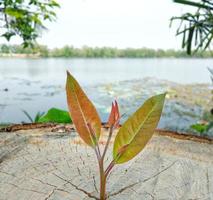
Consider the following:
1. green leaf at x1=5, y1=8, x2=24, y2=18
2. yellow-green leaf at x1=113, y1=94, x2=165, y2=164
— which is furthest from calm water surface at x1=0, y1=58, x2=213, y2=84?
yellow-green leaf at x1=113, y1=94, x2=165, y2=164

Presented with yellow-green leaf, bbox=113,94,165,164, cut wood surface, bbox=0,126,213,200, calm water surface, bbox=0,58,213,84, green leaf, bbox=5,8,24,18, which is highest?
green leaf, bbox=5,8,24,18

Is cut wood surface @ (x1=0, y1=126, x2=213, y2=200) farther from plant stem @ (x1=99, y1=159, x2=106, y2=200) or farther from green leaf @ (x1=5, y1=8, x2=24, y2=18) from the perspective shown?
green leaf @ (x1=5, y1=8, x2=24, y2=18)

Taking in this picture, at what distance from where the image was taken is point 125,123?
565 mm

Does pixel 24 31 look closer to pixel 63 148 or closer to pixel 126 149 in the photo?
Result: pixel 63 148

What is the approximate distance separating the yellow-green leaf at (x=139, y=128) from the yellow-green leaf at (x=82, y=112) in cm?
5

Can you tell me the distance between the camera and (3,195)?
646 mm

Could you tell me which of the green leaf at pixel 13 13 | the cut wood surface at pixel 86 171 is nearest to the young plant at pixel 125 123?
the cut wood surface at pixel 86 171

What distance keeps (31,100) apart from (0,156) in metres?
4.63

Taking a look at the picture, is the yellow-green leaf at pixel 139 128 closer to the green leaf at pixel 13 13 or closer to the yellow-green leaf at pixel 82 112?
the yellow-green leaf at pixel 82 112

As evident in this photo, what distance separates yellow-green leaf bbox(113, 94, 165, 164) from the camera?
0.56 metres

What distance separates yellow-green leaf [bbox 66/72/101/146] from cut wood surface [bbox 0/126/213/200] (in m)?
0.14

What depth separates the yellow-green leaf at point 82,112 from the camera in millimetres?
562

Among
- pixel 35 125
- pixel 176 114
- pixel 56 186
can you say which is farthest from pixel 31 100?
pixel 56 186

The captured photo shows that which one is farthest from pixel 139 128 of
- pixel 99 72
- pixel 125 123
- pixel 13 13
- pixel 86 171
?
pixel 99 72
